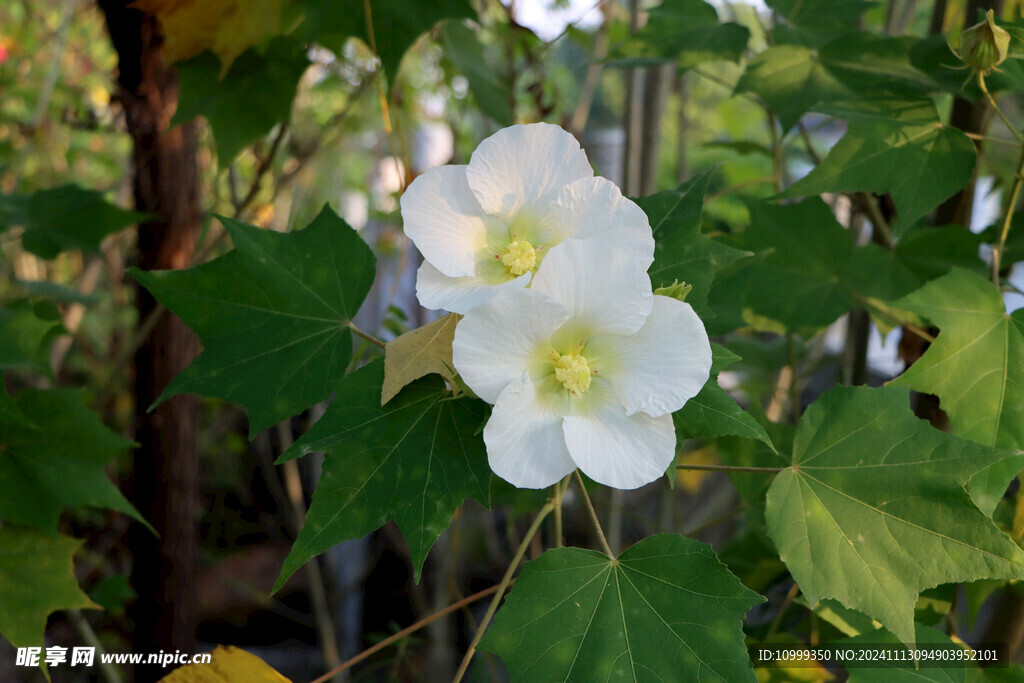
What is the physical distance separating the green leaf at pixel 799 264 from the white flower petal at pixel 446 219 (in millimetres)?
606

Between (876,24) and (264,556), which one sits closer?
(876,24)

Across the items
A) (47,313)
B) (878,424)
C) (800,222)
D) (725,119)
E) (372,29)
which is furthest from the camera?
(725,119)

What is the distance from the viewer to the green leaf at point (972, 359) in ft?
2.70

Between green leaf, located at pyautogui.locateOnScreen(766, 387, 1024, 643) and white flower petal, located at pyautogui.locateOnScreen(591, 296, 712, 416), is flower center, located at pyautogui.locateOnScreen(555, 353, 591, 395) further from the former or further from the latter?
green leaf, located at pyautogui.locateOnScreen(766, 387, 1024, 643)

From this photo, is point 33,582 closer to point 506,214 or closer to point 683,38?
point 506,214

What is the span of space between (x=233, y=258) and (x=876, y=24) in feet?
6.62

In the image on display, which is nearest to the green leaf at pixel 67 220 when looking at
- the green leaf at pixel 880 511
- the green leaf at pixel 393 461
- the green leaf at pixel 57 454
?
the green leaf at pixel 57 454

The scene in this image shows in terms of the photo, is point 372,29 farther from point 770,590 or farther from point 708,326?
point 770,590

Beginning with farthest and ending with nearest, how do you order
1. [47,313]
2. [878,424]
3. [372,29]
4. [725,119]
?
[725,119], [47,313], [372,29], [878,424]

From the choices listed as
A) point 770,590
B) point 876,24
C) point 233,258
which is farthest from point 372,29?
point 876,24

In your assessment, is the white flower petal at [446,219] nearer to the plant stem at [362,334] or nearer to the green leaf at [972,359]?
the plant stem at [362,334]

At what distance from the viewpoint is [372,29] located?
1051 mm

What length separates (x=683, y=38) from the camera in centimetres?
123

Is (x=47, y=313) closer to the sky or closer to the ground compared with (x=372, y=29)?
closer to the ground
